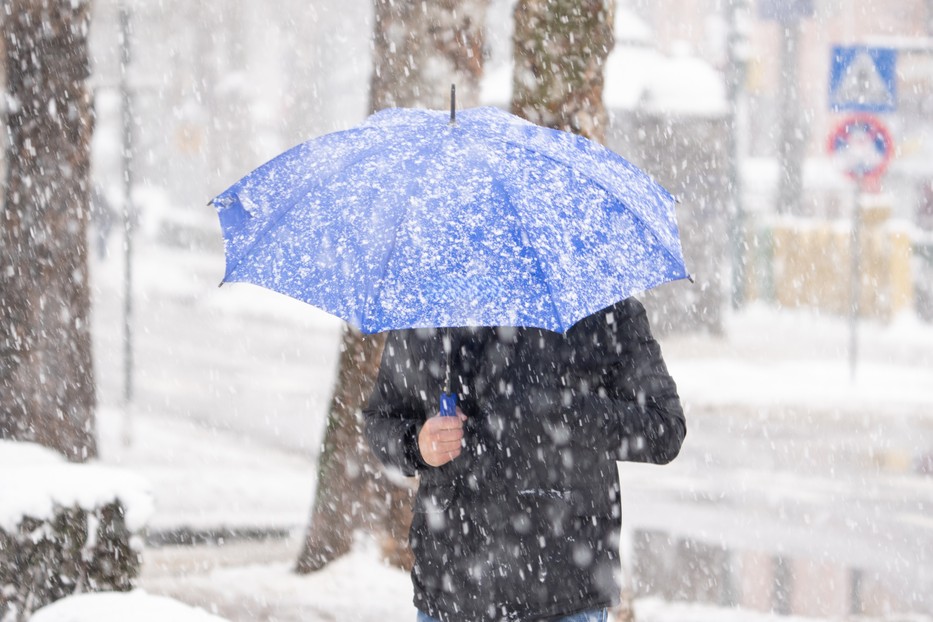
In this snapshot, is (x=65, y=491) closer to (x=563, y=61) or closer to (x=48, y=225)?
(x=563, y=61)

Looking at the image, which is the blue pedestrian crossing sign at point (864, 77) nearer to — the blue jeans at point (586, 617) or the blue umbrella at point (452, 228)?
the blue umbrella at point (452, 228)

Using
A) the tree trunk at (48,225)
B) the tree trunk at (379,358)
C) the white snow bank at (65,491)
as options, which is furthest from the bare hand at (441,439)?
the tree trunk at (48,225)

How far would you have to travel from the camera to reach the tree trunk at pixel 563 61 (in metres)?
5.67

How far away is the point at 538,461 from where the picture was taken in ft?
10.3

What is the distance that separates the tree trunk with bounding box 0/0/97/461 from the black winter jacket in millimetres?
5016

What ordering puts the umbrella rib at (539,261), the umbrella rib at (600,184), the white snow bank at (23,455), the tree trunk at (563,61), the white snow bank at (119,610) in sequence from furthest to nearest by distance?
the tree trunk at (563,61)
the white snow bank at (23,455)
the white snow bank at (119,610)
the umbrella rib at (600,184)
the umbrella rib at (539,261)

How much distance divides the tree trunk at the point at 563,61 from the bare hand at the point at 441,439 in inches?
108

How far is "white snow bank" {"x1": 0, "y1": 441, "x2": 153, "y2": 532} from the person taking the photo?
4.89m

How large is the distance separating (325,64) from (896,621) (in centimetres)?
3726

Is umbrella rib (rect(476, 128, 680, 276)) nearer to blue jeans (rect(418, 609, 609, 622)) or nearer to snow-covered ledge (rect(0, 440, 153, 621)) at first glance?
blue jeans (rect(418, 609, 609, 622))

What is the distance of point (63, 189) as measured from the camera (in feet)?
26.1

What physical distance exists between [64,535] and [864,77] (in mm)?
11511

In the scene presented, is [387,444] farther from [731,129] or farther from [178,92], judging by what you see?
[178,92]

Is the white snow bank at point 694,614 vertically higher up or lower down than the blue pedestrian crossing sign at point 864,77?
lower down
